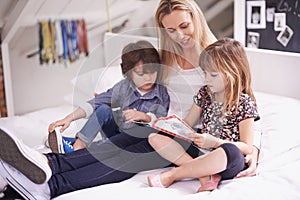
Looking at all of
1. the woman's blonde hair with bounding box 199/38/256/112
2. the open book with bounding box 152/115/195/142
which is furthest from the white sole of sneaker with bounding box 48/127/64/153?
the woman's blonde hair with bounding box 199/38/256/112

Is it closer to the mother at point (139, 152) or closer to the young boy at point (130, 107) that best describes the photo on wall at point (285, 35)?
the mother at point (139, 152)

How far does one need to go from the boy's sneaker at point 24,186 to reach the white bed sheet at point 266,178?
6cm

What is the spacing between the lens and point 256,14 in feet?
8.02

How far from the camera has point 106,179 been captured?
1.47 m

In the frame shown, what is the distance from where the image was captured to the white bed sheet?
1328 mm

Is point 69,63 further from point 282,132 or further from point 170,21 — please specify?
point 282,132

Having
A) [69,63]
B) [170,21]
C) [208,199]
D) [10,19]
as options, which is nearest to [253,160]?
[208,199]

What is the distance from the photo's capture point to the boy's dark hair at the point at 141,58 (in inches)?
65.6

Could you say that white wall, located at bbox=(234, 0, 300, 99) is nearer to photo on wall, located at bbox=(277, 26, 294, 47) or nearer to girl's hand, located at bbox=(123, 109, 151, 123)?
photo on wall, located at bbox=(277, 26, 294, 47)

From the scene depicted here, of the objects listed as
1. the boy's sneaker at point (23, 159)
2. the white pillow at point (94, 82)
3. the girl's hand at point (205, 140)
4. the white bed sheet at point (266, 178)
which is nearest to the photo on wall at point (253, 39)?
the white bed sheet at point (266, 178)

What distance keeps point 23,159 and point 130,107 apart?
52 cm

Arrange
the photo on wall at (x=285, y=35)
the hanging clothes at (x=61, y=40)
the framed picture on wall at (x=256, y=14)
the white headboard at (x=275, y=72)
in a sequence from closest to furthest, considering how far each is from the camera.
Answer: the white headboard at (x=275, y=72), the photo on wall at (x=285, y=35), the framed picture on wall at (x=256, y=14), the hanging clothes at (x=61, y=40)

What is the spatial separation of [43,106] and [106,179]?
7.03 ft

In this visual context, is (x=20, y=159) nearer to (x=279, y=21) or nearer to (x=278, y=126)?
(x=278, y=126)
